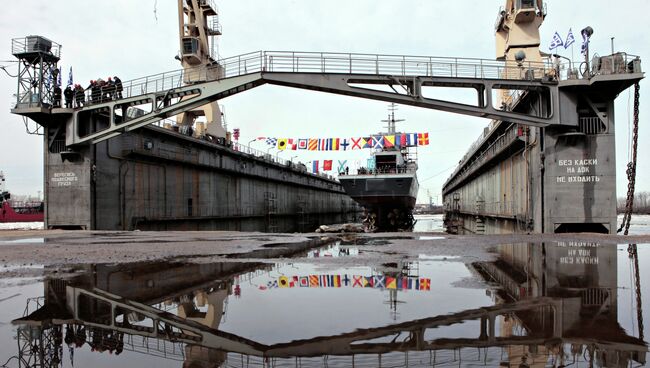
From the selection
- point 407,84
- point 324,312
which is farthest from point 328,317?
point 407,84

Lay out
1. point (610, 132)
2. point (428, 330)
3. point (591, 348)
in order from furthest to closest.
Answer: point (610, 132) < point (428, 330) < point (591, 348)

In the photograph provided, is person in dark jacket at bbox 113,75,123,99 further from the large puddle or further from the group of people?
the large puddle

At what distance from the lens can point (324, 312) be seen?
5.62 meters

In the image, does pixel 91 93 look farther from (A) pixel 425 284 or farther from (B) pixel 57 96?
(A) pixel 425 284

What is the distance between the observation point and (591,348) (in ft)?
13.4

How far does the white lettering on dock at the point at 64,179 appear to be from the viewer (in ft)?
75.5

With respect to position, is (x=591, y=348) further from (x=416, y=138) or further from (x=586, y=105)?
(x=416, y=138)

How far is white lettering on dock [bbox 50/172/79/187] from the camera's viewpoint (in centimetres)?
2300

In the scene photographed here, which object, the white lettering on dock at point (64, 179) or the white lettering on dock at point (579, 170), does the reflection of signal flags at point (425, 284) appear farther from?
the white lettering on dock at point (64, 179)

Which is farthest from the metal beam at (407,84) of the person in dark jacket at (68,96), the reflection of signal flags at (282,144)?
the reflection of signal flags at (282,144)

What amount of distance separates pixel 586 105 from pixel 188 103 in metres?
17.4

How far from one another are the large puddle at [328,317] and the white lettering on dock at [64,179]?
16.3 metres

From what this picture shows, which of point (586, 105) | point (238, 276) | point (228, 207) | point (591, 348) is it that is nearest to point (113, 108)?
point (228, 207)

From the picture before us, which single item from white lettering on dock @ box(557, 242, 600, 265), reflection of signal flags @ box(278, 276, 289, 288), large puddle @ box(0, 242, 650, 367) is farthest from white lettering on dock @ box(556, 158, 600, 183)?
reflection of signal flags @ box(278, 276, 289, 288)
